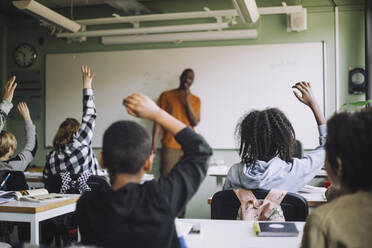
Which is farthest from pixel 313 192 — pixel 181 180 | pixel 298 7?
pixel 298 7

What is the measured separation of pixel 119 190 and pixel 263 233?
689 mm

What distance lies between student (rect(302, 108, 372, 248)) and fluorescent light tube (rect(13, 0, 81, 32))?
3.75 metres

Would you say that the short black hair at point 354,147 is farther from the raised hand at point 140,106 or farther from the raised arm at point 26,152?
the raised arm at point 26,152

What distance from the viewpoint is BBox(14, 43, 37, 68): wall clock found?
681 cm

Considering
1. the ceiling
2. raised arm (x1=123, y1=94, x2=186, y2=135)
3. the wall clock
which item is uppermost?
the ceiling

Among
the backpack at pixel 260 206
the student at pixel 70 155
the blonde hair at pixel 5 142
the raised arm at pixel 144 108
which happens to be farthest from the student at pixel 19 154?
the raised arm at pixel 144 108

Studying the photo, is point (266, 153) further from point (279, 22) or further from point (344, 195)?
point (279, 22)

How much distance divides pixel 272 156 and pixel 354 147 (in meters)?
1.12

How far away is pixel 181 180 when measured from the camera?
4.32 feet

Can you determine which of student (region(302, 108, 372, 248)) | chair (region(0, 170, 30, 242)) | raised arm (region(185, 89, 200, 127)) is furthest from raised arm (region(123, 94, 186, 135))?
raised arm (region(185, 89, 200, 127))

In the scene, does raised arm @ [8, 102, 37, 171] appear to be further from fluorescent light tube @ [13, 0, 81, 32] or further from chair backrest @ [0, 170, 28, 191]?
fluorescent light tube @ [13, 0, 81, 32]

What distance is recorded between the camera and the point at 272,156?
224 cm

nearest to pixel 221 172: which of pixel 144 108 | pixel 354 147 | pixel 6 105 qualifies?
pixel 6 105

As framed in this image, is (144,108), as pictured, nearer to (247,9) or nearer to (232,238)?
(232,238)
